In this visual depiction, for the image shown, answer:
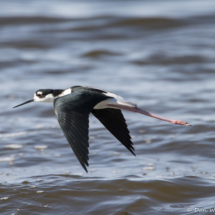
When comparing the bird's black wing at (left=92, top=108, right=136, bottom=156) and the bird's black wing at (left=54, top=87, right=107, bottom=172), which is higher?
the bird's black wing at (left=54, top=87, right=107, bottom=172)

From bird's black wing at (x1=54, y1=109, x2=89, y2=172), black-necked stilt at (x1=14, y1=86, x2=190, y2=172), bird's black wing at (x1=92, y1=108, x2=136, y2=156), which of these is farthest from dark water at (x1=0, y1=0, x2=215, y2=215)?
bird's black wing at (x1=54, y1=109, x2=89, y2=172)

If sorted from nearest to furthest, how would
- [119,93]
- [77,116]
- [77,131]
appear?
[77,131], [77,116], [119,93]

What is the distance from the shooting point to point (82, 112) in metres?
3.15

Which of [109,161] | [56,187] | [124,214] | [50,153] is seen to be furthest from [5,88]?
[124,214]

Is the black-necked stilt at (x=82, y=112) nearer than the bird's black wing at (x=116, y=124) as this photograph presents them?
Yes

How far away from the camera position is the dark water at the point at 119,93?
11.7ft

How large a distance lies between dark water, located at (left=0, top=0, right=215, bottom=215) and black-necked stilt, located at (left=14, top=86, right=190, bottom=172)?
0.55m

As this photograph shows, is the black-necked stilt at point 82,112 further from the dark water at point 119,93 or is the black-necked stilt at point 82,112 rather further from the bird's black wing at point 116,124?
the dark water at point 119,93

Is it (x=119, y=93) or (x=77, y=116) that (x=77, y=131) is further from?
(x=119, y=93)

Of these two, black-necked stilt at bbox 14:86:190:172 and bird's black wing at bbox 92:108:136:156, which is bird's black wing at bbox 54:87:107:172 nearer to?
black-necked stilt at bbox 14:86:190:172

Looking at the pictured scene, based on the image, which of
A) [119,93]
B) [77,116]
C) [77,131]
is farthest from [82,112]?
[119,93]

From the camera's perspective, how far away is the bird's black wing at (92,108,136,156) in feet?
12.1

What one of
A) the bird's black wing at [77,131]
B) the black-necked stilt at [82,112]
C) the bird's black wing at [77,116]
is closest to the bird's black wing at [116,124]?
the black-necked stilt at [82,112]

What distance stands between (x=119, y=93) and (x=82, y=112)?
→ 3570mm
